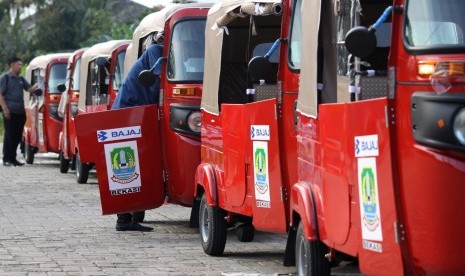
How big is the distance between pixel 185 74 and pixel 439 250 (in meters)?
6.96

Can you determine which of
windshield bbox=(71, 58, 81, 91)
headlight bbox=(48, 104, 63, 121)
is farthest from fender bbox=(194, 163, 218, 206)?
headlight bbox=(48, 104, 63, 121)

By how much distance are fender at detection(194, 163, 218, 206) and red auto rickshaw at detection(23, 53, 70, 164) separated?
1366 centimetres

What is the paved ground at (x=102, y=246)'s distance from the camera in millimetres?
10453

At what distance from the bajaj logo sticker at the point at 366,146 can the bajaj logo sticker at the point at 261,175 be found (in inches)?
98.1

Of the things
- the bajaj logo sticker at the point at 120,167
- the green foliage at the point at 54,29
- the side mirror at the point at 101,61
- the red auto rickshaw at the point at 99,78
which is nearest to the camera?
the bajaj logo sticker at the point at 120,167

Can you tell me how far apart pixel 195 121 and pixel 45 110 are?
13.4m

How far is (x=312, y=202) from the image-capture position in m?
8.58

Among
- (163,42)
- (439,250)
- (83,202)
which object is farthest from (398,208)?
(83,202)

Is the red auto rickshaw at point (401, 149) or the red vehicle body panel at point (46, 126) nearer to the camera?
the red auto rickshaw at point (401, 149)

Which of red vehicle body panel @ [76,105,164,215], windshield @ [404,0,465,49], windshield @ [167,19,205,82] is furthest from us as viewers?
windshield @ [167,19,205,82]

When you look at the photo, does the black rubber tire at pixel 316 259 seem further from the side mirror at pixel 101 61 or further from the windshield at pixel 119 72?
the side mirror at pixel 101 61

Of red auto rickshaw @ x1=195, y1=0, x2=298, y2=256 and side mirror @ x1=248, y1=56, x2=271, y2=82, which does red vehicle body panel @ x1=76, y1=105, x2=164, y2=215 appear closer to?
red auto rickshaw @ x1=195, y1=0, x2=298, y2=256

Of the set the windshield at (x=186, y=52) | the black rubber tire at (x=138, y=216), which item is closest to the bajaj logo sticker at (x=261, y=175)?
the windshield at (x=186, y=52)

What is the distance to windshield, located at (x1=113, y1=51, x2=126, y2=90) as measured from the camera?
19.7 meters
